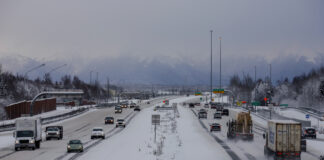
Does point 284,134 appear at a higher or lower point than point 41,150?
higher

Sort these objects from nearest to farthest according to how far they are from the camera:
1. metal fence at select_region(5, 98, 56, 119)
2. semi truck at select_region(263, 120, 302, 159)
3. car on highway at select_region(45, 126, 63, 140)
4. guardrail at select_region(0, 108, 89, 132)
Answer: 1. semi truck at select_region(263, 120, 302, 159)
2. car on highway at select_region(45, 126, 63, 140)
3. guardrail at select_region(0, 108, 89, 132)
4. metal fence at select_region(5, 98, 56, 119)

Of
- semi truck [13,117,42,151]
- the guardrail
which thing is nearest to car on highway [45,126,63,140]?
semi truck [13,117,42,151]

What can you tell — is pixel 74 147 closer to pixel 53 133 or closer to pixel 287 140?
pixel 53 133

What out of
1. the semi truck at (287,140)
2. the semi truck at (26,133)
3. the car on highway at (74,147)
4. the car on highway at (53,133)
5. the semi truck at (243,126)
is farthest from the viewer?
the car on highway at (53,133)

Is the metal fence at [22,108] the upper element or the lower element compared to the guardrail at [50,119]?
upper

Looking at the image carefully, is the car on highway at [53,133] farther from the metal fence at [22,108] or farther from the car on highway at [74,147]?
the metal fence at [22,108]

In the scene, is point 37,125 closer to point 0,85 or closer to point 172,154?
point 172,154

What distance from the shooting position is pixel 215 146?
4391 centimetres

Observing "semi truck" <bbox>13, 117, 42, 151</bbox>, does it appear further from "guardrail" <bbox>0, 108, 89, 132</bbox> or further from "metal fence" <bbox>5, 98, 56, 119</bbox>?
"metal fence" <bbox>5, 98, 56, 119</bbox>

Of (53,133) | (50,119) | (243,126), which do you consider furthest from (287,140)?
(50,119)

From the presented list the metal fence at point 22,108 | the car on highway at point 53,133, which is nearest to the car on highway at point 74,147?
the car on highway at point 53,133

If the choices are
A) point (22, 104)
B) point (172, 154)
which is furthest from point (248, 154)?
point (22, 104)

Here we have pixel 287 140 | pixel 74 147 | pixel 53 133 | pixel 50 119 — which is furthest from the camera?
pixel 50 119

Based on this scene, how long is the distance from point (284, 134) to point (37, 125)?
22.7 meters
